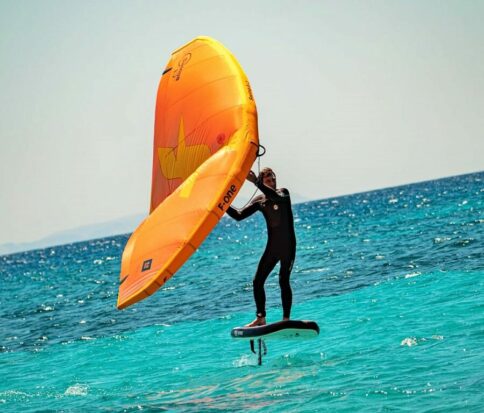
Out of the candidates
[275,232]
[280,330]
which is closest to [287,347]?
[280,330]

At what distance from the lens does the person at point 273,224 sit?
9.64m

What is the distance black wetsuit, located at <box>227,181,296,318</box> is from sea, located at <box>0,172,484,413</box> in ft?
10.7

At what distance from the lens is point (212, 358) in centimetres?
1806

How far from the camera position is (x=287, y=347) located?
17.6 meters

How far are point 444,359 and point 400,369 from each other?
87cm

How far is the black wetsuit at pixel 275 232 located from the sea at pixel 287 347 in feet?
10.7

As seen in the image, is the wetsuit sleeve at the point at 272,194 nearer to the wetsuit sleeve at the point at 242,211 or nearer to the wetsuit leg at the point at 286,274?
the wetsuit sleeve at the point at 242,211

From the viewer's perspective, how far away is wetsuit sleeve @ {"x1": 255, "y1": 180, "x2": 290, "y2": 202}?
9.59 m

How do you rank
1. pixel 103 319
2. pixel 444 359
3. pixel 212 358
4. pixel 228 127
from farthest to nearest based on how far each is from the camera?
pixel 103 319, pixel 212 358, pixel 444 359, pixel 228 127

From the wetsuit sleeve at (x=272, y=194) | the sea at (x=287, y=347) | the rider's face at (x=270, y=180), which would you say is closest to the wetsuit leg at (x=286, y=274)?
the wetsuit sleeve at (x=272, y=194)

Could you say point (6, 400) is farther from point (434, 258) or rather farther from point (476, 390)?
point (434, 258)

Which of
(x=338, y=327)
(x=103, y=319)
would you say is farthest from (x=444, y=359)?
(x=103, y=319)

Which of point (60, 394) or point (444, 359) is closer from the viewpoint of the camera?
point (444, 359)

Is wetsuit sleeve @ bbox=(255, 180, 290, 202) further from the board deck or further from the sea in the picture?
the sea
